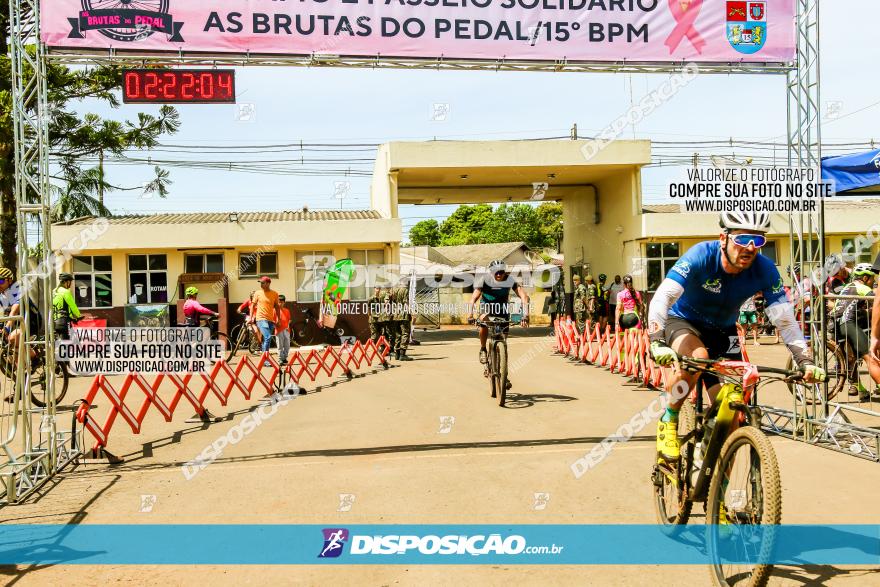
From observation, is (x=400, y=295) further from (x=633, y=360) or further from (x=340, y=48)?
(x=340, y=48)

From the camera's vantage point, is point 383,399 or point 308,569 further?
point 383,399

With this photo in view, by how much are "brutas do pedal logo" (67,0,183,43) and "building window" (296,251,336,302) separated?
19221 millimetres

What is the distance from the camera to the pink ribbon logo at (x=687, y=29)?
30.7ft

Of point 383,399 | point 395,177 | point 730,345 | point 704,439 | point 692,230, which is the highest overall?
point 395,177

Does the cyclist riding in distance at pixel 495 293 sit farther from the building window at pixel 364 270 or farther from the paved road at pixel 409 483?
the building window at pixel 364 270

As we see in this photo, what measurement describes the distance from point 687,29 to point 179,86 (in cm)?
619

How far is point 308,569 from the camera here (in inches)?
190

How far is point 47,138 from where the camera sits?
770cm

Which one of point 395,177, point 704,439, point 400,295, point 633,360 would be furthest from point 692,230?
point 704,439

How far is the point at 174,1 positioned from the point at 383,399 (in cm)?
661

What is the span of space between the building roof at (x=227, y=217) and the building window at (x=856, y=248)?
1929 centimetres

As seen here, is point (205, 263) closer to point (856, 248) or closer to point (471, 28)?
point (471, 28)

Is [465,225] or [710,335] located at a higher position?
[465,225]

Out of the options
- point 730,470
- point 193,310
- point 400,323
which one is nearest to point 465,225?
point 400,323
